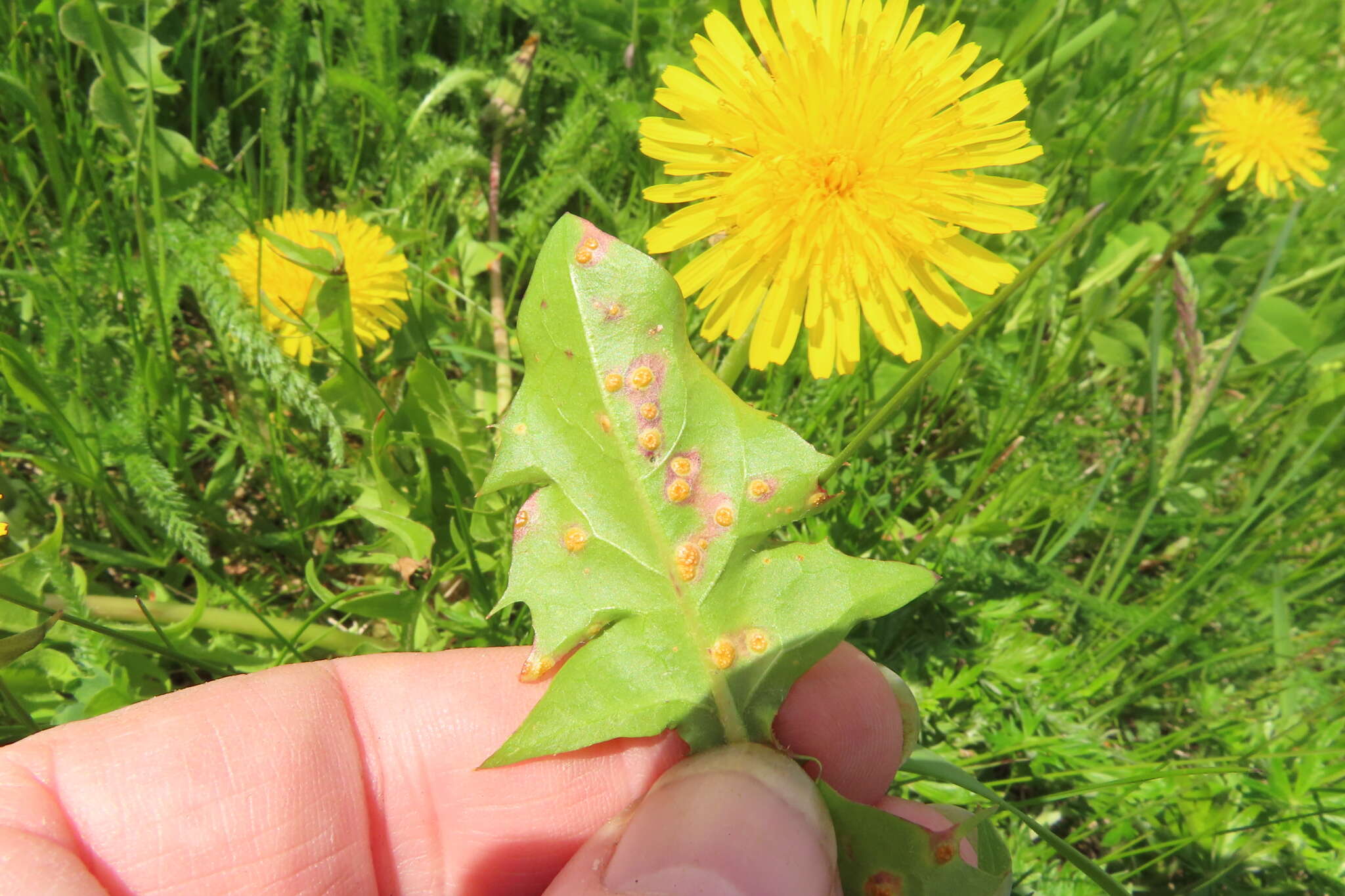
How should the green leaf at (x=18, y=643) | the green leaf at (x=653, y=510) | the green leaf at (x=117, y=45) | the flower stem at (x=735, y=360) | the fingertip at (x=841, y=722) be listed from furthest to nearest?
the green leaf at (x=117, y=45)
the flower stem at (x=735, y=360)
the fingertip at (x=841, y=722)
the green leaf at (x=653, y=510)
the green leaf at (x=18, y=643)

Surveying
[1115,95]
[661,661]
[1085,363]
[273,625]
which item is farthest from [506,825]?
[1115,95]

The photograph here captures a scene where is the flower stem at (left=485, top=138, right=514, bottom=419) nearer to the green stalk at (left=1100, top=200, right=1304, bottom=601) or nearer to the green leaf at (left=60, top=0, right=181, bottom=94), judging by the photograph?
the green leaf at (left=60, top=0, right=181, bottom=94)

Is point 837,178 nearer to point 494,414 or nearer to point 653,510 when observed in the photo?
point 653,510

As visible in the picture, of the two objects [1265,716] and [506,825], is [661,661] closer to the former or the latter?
[506,825]

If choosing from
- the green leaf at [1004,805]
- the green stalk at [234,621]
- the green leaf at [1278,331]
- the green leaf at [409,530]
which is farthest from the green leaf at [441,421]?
the green leaf at [1278,331]

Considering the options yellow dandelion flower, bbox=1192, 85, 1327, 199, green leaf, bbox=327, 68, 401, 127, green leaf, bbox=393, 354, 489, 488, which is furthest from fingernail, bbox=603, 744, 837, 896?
yellow dandelion flower, bbox=1192, 85, 1327, 199

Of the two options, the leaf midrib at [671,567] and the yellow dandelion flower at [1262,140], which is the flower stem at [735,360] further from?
the yellow dandelion flower at [1262,140]

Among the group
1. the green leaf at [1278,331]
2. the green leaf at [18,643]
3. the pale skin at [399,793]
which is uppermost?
the green leaf at [1278,331]
